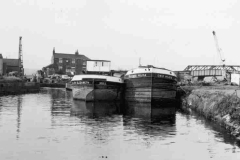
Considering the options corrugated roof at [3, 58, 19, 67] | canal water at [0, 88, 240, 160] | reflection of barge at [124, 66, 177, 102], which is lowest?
canal water at [0, 88, 240, 160]

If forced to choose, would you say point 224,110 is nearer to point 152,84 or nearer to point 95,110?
point 152,84

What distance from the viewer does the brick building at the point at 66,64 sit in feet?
427

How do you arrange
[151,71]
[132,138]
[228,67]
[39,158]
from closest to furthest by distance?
[39,158] → [132,138] → [151,71] → [228,67]

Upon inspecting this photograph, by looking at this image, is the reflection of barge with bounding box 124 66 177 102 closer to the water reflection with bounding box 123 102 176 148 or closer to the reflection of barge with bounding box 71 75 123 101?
the reflection of barge with bounding box 71 75 123 101

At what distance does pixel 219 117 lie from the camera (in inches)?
929

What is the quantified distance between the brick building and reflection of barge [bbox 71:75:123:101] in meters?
87.8

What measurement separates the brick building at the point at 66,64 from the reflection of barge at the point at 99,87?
288 feet

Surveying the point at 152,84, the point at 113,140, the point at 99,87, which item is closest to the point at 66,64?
the point at 99,87

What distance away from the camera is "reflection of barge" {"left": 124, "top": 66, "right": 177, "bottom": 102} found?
36.9 meters

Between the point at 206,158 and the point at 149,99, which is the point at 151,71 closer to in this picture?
the point at 149,99

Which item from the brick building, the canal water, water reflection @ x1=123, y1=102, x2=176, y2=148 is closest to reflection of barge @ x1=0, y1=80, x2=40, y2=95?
the canal water

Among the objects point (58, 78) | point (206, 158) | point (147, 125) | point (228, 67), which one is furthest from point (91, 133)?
point (58, 78)

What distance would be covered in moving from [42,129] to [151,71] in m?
19.2

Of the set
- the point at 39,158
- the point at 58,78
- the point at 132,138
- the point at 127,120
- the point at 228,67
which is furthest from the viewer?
the point at 58,78
